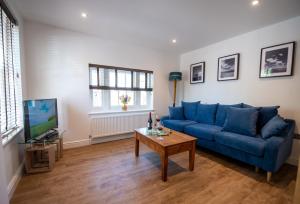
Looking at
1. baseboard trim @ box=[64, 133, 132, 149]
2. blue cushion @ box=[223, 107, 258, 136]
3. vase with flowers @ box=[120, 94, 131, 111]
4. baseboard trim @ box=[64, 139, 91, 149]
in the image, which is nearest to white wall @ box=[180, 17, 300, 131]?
blue cushion @ box=[223, 107, 258, 136]

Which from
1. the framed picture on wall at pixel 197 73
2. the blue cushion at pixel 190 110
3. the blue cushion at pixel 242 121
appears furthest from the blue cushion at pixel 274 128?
the framed picture on wall at pixel 197 73

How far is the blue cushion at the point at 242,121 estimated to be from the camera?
2.41m

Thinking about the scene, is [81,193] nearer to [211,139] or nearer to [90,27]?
[211,139]

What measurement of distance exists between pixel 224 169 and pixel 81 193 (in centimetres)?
212

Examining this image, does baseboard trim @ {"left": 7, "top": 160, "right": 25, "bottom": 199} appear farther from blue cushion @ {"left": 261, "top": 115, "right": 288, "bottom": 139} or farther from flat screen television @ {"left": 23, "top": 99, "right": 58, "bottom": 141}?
blue cushion @ {"left": 261, "top": 115, "right": 288, "bottom": 139}

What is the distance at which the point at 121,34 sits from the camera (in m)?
3.10

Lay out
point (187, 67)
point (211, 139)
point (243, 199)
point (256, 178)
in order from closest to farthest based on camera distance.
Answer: point (243, 199) → point (256, 178) → point (211, 139) → point (187, 67)

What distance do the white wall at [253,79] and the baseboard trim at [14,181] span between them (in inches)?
159

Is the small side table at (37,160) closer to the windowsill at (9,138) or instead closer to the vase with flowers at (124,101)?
the windowsill at (9,138)

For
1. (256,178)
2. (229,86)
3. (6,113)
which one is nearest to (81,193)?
(6,113)

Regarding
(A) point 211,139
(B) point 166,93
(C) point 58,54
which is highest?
(C) point 58,54

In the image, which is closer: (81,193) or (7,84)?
(81,193)

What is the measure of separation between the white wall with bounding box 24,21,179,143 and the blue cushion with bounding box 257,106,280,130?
3.06 m

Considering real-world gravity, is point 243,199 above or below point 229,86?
below
